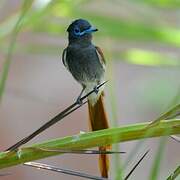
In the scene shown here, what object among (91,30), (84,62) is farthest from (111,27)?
(84,62)

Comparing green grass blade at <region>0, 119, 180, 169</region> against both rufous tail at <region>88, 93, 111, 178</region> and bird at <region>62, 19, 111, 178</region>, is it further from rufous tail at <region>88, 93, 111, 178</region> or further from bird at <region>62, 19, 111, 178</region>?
bird at <region>62, 19, 111, 178</region>

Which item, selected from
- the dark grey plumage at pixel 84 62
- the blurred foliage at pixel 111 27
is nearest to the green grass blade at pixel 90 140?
the blurred foliage at pixel 111 27

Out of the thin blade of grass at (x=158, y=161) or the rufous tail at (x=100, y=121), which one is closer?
the thin blade of grass at (x=158, y=161)

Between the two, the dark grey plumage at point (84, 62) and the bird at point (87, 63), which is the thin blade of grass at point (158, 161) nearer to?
the bird at point (87, 63)

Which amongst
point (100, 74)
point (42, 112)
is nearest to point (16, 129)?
point (42, 112)

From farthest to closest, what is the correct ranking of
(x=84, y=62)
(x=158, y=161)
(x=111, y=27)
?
(x=84, y=62) < (x=111, y=27) < (x=158, y=161)

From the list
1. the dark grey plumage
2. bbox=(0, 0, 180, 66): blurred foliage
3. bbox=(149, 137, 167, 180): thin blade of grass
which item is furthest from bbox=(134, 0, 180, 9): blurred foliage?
bbox=(149, 137, 167, 180): thin blade of grass

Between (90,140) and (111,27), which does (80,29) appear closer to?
(111,27)
